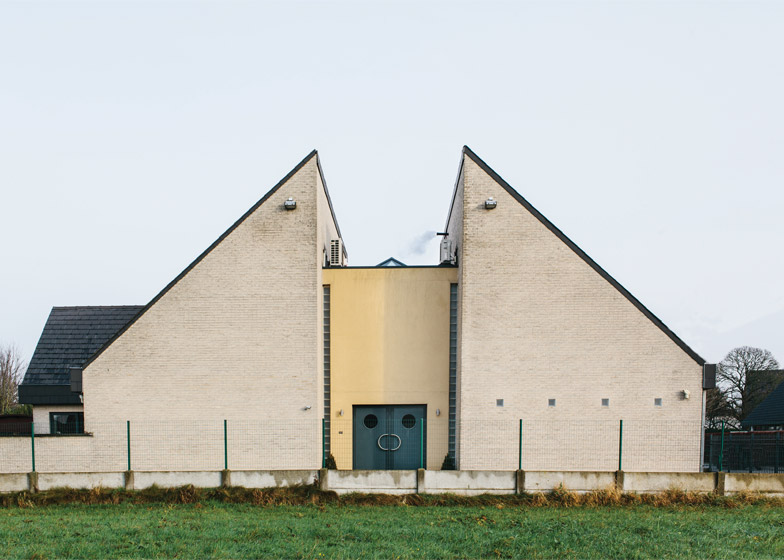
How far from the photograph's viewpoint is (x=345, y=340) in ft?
50.5

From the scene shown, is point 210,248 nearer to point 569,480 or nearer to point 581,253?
point 581,253

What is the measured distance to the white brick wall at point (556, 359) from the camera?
1360 cm

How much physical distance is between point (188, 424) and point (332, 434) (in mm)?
4037

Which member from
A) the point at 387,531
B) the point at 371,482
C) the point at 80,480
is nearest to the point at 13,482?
the point at 80,480

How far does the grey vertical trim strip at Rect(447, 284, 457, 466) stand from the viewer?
14891 millimetres

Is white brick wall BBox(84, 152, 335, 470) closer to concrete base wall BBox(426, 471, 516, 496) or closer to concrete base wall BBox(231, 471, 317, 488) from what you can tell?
concrete base wall BBox(231, 471, 317, 488)

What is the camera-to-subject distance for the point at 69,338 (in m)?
18.2

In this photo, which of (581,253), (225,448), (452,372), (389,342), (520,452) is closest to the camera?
(520,452)

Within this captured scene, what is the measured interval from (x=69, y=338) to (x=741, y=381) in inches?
1883

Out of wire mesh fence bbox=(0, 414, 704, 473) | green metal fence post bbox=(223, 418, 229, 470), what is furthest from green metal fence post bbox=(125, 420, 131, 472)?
green metal fence post bbox=(223, 418, 229, 470)

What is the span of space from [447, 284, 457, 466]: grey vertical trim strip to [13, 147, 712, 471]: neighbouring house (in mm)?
66

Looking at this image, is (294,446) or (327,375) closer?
(294,446)

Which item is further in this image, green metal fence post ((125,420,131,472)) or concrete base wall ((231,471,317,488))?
green metal fence post ((125,420,131,472))

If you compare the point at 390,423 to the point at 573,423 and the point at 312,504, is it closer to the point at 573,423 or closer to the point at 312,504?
the point at 312,504
